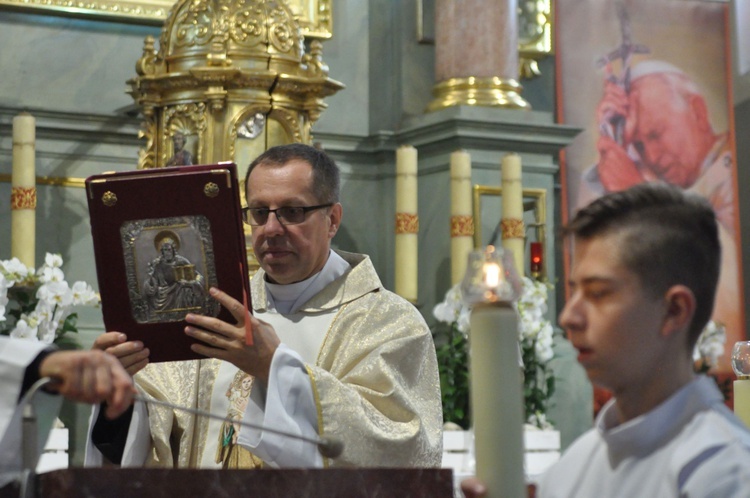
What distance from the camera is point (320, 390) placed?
12.0 feet

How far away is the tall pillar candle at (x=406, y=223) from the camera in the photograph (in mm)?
6594

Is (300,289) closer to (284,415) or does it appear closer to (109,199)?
(284,415)

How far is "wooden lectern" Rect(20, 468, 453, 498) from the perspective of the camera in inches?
78.2

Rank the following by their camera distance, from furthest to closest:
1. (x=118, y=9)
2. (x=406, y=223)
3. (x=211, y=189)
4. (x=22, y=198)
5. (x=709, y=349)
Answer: (x=118, y=9)
(x=709, y=349)
(x=406, y=223)
(x=22, y=198)
(x=211, y=189)

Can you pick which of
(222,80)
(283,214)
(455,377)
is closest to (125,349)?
(283,214)

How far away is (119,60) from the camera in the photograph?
7.14 m

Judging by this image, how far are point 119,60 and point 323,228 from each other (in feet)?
11.2

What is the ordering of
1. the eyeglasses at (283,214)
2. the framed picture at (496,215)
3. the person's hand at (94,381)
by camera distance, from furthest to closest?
the framed picture at (496,215)
the eyeglasses at (283,214)
the person's hand at (94,381)

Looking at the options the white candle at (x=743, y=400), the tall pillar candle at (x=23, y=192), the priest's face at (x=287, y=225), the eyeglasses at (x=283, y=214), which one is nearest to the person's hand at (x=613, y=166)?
the tall pillar candle at (x=23, y=192)

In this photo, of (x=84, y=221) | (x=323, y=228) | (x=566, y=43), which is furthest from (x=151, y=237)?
(x=566, y=43)

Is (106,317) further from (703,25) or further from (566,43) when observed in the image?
(703,25)

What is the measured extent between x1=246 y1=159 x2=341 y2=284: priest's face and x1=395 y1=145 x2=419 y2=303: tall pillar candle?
2.46 metres

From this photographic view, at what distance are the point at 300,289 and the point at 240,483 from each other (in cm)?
217

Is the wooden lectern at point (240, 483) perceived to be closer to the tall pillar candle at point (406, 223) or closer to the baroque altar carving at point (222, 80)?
the baroque altar carving at point (222, 80)
